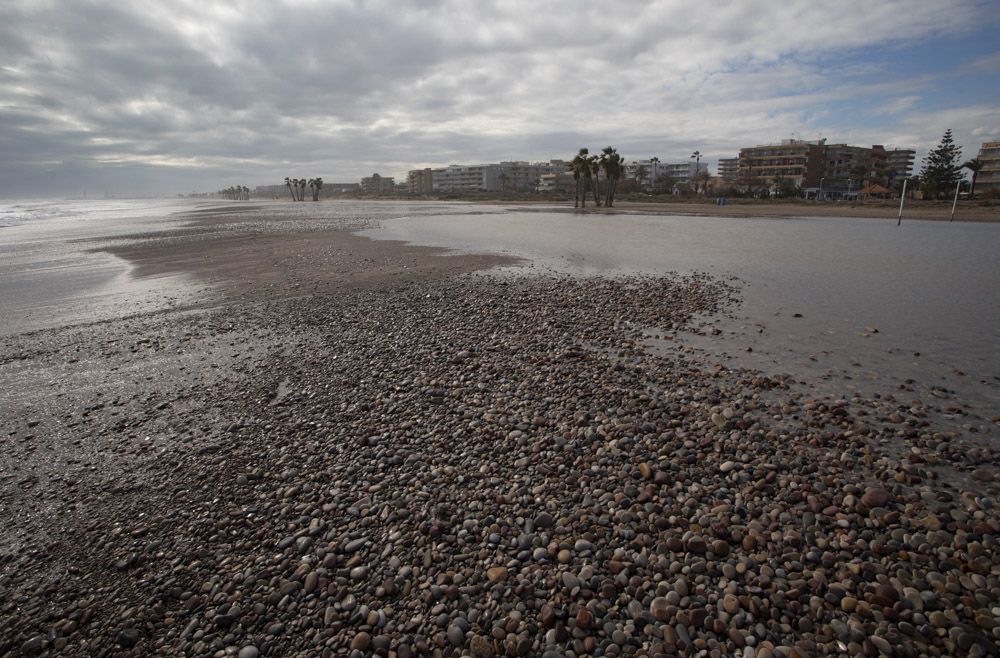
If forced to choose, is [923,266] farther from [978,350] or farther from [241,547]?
[241,547]

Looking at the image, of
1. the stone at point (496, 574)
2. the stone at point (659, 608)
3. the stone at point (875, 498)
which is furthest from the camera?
the stone at point (875, 498)

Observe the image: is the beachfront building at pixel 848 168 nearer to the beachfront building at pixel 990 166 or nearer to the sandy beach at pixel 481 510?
the beachfront building at pixel 990 166

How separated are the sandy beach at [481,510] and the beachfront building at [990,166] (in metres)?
138

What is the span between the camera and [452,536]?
444 centimetres

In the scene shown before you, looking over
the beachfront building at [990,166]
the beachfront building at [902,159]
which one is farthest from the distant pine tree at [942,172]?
the beachfront building at [902,159]

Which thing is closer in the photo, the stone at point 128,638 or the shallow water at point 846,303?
the stone at point 128,638

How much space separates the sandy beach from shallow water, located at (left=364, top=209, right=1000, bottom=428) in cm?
108

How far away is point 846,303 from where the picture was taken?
14258 mm

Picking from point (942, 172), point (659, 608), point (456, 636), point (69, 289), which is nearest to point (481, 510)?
point (456, 636)

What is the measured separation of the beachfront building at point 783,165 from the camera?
123 meters

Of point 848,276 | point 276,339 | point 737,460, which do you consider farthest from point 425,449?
point 848,276

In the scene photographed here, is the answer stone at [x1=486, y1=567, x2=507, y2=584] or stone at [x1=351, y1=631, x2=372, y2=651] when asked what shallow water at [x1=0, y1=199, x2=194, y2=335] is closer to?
stone at [x1=351, y1=631, x2=372, y2=651]

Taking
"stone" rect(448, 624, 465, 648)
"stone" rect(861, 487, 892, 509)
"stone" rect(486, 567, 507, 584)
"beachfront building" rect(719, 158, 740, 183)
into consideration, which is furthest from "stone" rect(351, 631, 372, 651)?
"beachfront building" rect(719, 158, 740, 183)

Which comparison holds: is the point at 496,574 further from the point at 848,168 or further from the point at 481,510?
the point at 848,168
